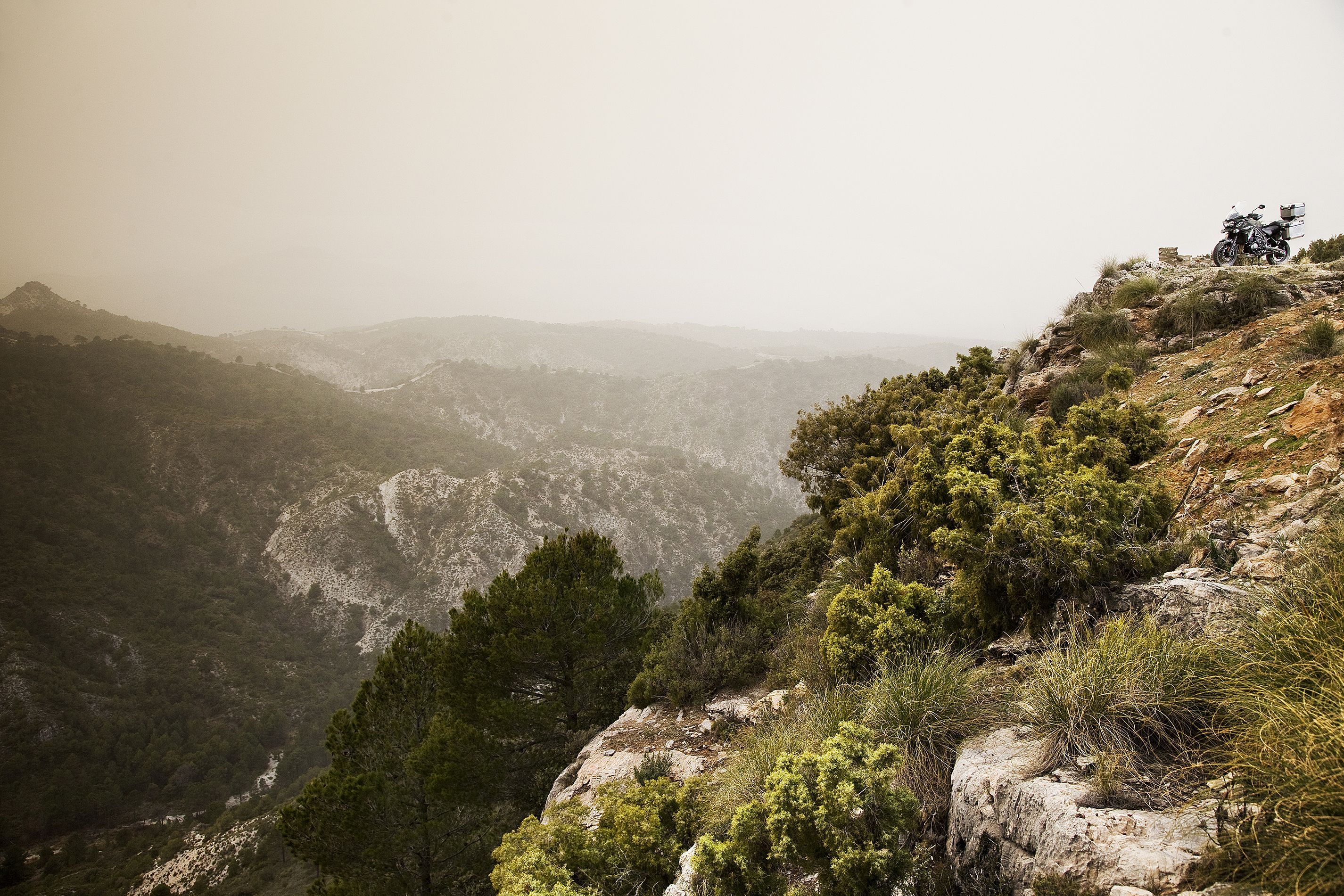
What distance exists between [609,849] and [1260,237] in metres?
19.1

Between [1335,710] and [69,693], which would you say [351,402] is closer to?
[69,693]

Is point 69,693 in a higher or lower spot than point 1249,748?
lower

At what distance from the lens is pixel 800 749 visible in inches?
165

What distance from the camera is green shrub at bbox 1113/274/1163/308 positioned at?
444 inches

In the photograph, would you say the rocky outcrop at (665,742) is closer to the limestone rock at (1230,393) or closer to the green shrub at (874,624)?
the green shrub at (874,624)

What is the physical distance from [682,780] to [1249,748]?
5084mm

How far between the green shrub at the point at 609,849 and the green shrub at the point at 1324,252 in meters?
18.2

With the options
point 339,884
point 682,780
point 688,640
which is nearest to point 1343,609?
point 682,780

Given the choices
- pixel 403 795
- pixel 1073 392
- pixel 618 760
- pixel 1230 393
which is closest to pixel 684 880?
pixel 618 760

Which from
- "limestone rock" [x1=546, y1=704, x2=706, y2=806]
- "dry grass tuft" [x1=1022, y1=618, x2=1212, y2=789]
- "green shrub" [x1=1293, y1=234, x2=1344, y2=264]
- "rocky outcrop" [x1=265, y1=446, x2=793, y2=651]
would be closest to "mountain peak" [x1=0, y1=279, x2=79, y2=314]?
"rocky outcrop" [x1=265, y1=446, x2=793, y2=651]

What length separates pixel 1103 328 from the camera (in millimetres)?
10953

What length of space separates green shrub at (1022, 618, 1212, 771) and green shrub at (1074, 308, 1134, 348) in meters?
10.5

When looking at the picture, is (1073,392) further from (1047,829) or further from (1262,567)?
(1047,829)

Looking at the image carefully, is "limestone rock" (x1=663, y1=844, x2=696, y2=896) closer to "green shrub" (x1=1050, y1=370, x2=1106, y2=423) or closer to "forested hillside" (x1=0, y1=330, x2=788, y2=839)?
"green shrub" (x1=1050, y1=370, x2=1106, y2=423)
